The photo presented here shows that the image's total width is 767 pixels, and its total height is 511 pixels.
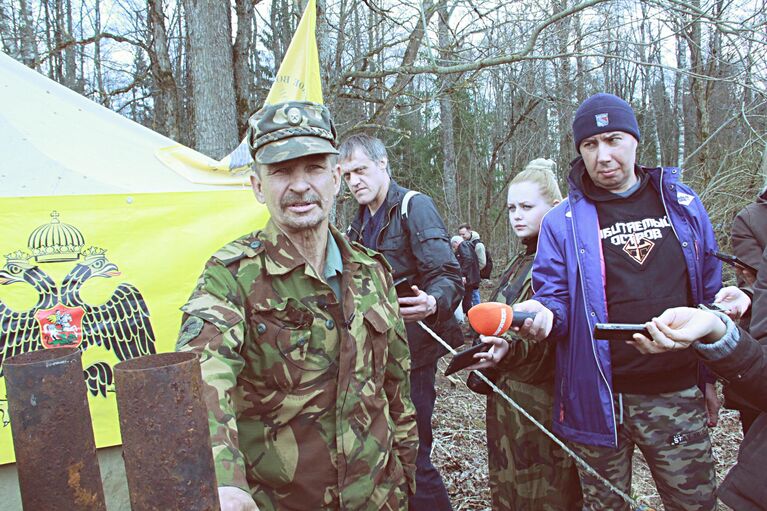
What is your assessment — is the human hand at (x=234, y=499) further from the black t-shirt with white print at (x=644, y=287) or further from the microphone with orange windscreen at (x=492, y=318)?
the black t-shirt with white print at (x=644, y=287)

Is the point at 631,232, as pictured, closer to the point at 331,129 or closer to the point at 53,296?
the point at 331,129

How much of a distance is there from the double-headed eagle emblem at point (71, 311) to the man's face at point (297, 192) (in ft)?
4.29

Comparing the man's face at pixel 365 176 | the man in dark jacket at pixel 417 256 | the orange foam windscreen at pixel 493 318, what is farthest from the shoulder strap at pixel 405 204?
the orange foam windscreen at pixel 493 318

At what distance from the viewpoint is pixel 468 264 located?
9023 mm

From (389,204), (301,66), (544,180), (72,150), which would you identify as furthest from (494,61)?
(72,150)

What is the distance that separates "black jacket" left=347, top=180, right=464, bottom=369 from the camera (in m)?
3.27

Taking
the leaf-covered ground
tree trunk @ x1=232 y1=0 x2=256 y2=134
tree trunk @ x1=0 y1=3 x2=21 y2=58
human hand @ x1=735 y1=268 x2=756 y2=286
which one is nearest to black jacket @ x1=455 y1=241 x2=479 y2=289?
the leaf-covered ground

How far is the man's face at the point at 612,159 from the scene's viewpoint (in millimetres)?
2758

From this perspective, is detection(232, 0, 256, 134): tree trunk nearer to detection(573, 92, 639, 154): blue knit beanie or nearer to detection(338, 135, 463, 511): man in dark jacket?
detection(338, 135, 463, 511): man in dark jacket

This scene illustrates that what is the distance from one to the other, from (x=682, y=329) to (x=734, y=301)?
1.06 metres

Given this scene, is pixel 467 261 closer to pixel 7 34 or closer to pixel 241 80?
pixel 241 80

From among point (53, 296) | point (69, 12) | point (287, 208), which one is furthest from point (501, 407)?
point (69, 12)

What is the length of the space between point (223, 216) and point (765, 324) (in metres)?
2.73

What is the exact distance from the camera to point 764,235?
3.34 metres
